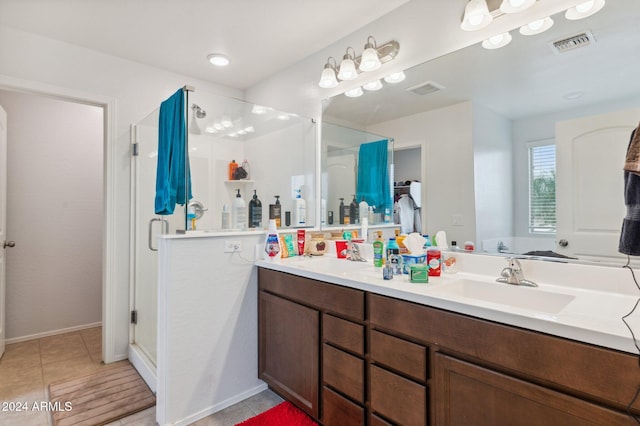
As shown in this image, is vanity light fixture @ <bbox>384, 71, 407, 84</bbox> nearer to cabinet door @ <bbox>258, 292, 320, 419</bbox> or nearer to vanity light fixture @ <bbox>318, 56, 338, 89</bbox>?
vanity light fixture @ <bbox>318, 56, 338, 89</bbox>

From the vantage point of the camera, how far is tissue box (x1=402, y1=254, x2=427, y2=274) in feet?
4.96

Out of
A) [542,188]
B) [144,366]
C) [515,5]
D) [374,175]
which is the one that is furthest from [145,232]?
[515,5]

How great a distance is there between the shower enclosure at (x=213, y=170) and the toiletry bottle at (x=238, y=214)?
6 cm

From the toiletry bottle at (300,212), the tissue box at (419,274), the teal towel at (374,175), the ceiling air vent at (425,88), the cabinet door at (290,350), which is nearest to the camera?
the tissue box at (419,274)

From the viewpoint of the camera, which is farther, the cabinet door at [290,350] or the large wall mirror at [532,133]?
the cabinet door at [290,350]

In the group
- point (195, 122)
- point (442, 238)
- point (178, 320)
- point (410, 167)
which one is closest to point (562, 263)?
→ point (442, 238)

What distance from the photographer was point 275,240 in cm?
203

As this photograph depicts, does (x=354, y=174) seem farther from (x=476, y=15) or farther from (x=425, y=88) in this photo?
(x=476, y=15)

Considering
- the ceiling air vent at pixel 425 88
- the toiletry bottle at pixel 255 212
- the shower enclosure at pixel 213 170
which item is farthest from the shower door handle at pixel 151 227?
the ceiling air vent at pixel 425 88

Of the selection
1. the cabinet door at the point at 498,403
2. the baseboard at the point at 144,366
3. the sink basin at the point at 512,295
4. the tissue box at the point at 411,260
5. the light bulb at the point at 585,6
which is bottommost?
the baseboard at the point at 144,366

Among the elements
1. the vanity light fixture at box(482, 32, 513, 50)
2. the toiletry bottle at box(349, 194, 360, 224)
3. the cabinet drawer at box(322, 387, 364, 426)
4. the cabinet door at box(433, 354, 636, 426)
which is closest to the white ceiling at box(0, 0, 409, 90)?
the vanity light fixture at box(482, 32, 513, 50)

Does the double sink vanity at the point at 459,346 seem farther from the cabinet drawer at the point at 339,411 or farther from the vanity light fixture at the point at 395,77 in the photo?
the vanity light fixture at the point at 395,77

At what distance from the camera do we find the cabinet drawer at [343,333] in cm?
139

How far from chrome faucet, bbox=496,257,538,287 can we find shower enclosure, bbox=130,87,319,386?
1.38 m
